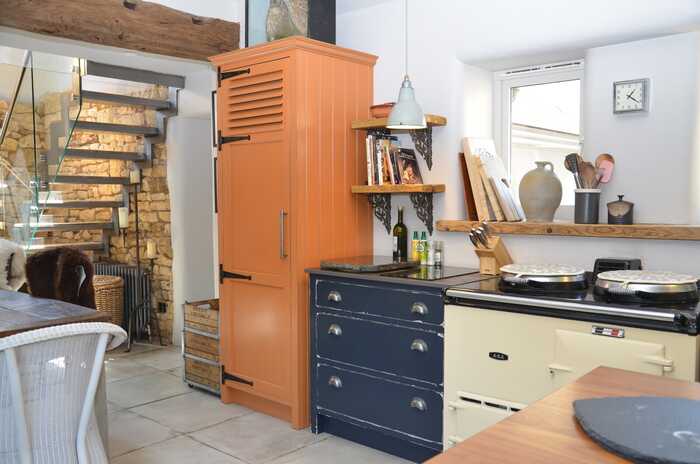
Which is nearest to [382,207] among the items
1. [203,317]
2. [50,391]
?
[203,317]

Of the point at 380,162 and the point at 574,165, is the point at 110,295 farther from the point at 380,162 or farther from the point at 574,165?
the point at 574,165

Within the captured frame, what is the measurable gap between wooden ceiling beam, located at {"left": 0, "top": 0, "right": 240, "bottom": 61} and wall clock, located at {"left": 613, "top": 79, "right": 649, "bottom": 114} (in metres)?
2.66

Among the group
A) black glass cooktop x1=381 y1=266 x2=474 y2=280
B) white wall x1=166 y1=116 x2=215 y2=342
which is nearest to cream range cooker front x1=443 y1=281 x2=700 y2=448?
black glass cooktop x1=381 y1=266 x2=474 y2=280

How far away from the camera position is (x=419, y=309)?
312cm

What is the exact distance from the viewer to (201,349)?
4461 millimetres

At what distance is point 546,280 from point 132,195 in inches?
182

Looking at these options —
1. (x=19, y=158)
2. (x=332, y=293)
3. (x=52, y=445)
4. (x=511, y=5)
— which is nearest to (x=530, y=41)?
(x=511, y=5)

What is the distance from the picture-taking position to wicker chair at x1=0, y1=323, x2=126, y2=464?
1989 mm

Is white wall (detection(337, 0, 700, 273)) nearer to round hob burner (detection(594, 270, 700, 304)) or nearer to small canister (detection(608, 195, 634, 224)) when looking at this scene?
small canister (detection(608, 195, 634, 224))

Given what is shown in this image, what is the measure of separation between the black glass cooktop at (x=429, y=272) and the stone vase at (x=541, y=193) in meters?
0.47

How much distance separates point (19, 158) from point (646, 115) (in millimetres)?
4488

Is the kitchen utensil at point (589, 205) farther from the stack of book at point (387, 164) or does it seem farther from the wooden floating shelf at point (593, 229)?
the stack of book at point (387, 164)

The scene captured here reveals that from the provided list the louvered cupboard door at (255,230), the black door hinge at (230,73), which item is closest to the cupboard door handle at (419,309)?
the louvered cupboard door at (255,230)

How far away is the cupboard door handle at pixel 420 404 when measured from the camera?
3.11m
